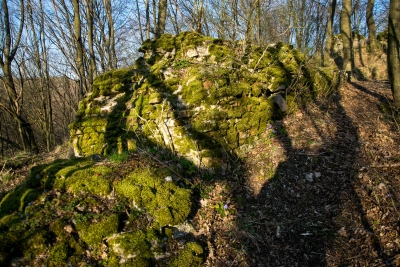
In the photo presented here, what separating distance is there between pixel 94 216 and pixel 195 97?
305cm

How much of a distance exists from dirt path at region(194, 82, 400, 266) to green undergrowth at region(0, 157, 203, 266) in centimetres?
57

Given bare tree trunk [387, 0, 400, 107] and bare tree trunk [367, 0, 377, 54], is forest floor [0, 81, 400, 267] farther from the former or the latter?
bare tree trunk [367, 0, 377, 54]

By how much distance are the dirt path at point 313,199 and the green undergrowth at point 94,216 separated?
571 millimetres

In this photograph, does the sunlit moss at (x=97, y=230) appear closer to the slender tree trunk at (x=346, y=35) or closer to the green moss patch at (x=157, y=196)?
the green moss patch at (x=157, y=196)

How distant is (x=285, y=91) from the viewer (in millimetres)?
5754

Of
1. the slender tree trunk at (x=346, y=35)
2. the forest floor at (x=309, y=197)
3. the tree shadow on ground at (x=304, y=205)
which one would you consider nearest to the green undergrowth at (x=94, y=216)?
the forest floor at (x=309, y=197)

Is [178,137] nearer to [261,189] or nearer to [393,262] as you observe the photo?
[261,189]

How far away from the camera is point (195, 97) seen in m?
5.20

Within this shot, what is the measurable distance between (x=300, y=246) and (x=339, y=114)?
3657 millimetres

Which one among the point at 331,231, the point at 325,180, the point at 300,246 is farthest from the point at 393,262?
the point at 325,180

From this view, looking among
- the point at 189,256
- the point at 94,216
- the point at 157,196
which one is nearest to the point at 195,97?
the point at 157,196

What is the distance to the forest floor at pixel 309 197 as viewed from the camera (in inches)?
125

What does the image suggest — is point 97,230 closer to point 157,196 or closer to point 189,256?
point 157,196

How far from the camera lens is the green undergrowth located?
2.74 metres
